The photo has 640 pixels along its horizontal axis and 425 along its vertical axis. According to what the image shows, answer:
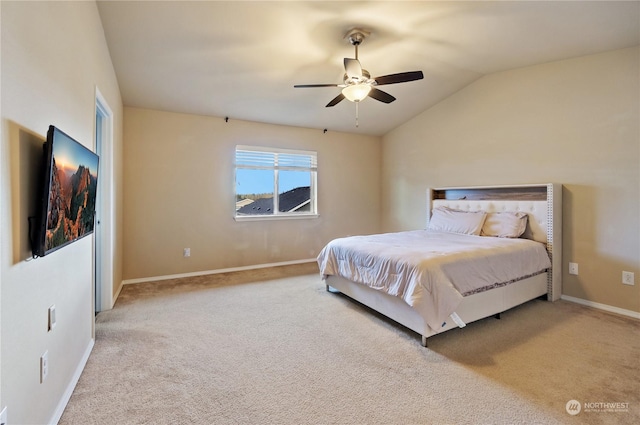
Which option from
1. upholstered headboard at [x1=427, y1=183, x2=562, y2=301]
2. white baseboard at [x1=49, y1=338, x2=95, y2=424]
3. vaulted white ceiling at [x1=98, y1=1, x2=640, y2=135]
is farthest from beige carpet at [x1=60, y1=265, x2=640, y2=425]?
vaulted white ceiling at [x1=98, y1=1, x2=640, y2=135]

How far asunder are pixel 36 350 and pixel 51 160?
0.89 metres

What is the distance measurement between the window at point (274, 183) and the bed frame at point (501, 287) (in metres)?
1.86

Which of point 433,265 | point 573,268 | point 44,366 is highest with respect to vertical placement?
point 433,265

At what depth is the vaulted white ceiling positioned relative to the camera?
8.20 feet

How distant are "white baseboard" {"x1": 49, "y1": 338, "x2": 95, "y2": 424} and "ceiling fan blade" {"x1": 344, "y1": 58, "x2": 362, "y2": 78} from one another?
297 cm

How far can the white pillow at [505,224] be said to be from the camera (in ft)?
11.5

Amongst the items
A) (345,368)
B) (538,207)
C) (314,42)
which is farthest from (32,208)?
(538,207)

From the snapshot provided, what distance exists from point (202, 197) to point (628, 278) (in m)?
5.10

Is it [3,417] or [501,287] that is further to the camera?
[501,287]

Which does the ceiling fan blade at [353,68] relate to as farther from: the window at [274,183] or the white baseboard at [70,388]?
the white baseboard at [70,388]

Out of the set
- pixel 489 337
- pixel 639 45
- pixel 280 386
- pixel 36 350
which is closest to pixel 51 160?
pixel 36 350

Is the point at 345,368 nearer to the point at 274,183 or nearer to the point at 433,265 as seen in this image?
the point at 433,265

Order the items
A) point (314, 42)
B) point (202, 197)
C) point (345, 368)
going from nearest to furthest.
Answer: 1. point (345, 368)
2. point (314, 42)
3. point (202, 197)

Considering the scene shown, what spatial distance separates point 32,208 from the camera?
53.2 inches
